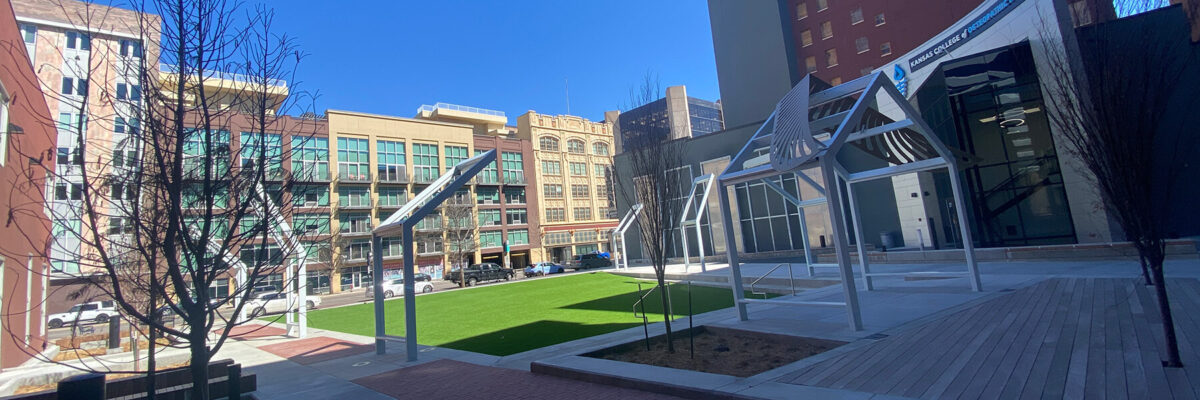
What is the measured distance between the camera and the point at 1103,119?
16.1 ft

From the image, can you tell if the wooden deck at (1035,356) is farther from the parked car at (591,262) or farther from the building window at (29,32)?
the building window at (29,32)

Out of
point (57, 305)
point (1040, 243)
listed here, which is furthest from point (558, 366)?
point (57, 305)

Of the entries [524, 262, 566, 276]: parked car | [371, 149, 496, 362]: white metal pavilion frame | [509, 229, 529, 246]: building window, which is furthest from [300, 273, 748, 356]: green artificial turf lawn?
[509, 229, 529, 246]: building window

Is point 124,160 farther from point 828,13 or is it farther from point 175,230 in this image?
point 828,13

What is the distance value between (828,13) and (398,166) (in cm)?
4186

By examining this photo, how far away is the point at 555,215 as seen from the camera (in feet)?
211

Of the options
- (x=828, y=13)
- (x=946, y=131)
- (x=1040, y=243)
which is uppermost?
(x=828, y=13)

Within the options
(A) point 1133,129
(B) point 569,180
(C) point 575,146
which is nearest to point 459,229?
(B) point 569,180

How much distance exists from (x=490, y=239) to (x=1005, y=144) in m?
46.5

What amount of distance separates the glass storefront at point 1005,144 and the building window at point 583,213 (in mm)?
47586

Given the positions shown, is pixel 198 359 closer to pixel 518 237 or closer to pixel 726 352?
pixel 726 352

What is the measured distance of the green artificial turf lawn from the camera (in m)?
10.1

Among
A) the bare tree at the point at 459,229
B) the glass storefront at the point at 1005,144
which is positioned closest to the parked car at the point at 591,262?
the bare tree at the point at 459,229

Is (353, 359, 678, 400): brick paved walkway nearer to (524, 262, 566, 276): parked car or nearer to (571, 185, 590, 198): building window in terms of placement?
(524, 262, 566, 276): parked car
